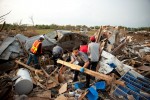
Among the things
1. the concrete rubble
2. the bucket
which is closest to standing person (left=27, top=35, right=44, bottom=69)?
the concrete rubble

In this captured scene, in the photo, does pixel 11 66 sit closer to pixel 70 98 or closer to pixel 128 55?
pixel 70 98

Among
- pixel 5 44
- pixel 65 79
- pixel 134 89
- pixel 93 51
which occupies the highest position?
pixel 93 51

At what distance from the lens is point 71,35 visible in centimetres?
1183

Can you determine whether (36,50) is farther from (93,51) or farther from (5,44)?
(5,44)

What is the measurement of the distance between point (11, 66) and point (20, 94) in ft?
10.2

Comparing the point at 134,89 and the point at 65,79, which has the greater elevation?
the point at 134,89

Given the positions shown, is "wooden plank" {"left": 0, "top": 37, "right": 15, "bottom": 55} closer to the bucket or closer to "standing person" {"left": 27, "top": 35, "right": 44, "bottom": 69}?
"standing person" {"left": 27, "top": 35, "right": 44, "bottom": 69}

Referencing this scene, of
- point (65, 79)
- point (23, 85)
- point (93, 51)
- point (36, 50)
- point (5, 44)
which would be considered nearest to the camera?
point (23, 85)

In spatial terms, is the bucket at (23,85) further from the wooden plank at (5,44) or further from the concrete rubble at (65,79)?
the wooden plank at (5,44)

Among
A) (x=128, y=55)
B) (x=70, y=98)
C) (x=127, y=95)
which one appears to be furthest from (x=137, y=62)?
(x=70, y=98)

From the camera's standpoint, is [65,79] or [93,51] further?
[65,79]

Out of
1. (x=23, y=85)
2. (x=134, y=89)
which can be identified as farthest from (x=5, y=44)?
(x=134, y=89)

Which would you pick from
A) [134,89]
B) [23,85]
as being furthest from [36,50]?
[134,89]

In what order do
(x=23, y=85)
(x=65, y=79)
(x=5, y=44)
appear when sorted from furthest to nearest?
(x=5, y=44) → (x=65, y=79) → (x=23, y=85)
